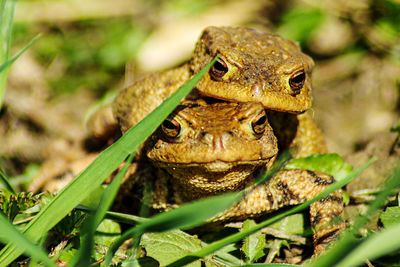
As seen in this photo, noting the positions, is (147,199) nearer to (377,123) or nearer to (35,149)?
(35,149)

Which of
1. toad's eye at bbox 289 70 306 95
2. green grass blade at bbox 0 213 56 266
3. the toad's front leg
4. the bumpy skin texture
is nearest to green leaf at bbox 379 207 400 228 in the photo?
the toad's front leg

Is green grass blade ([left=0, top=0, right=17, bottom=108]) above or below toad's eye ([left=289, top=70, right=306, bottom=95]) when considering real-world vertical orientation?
above

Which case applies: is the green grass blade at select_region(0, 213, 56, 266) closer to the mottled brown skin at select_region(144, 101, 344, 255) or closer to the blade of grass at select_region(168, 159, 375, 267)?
the blade of grass at select_region(168, 159, 375, 267)

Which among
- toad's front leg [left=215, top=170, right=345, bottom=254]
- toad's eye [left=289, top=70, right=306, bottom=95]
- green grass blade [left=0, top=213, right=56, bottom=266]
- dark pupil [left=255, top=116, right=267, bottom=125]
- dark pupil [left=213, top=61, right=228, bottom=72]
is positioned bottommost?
toad's front leg [left=215, top=170, right=345, bottom=254]

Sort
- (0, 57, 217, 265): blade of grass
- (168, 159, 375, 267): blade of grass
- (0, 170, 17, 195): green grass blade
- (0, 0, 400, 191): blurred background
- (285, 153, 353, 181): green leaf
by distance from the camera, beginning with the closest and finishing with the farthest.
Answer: (168, 159, 375, 267): blade of grass
(0, 57, 217, 265): blade of grass
(0, 170, 17, 195): green grass blade
(285, 153, 353, 181): green leaf
(0, 0, 400, 191): blurred background

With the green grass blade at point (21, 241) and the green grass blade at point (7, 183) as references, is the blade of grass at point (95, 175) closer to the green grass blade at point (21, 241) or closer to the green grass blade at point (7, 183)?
the green grass blade at point (21, 241)

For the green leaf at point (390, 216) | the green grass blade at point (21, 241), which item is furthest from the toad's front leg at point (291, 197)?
the green grass blade at point (21, 241)

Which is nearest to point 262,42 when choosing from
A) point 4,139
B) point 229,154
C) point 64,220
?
point 229,154
